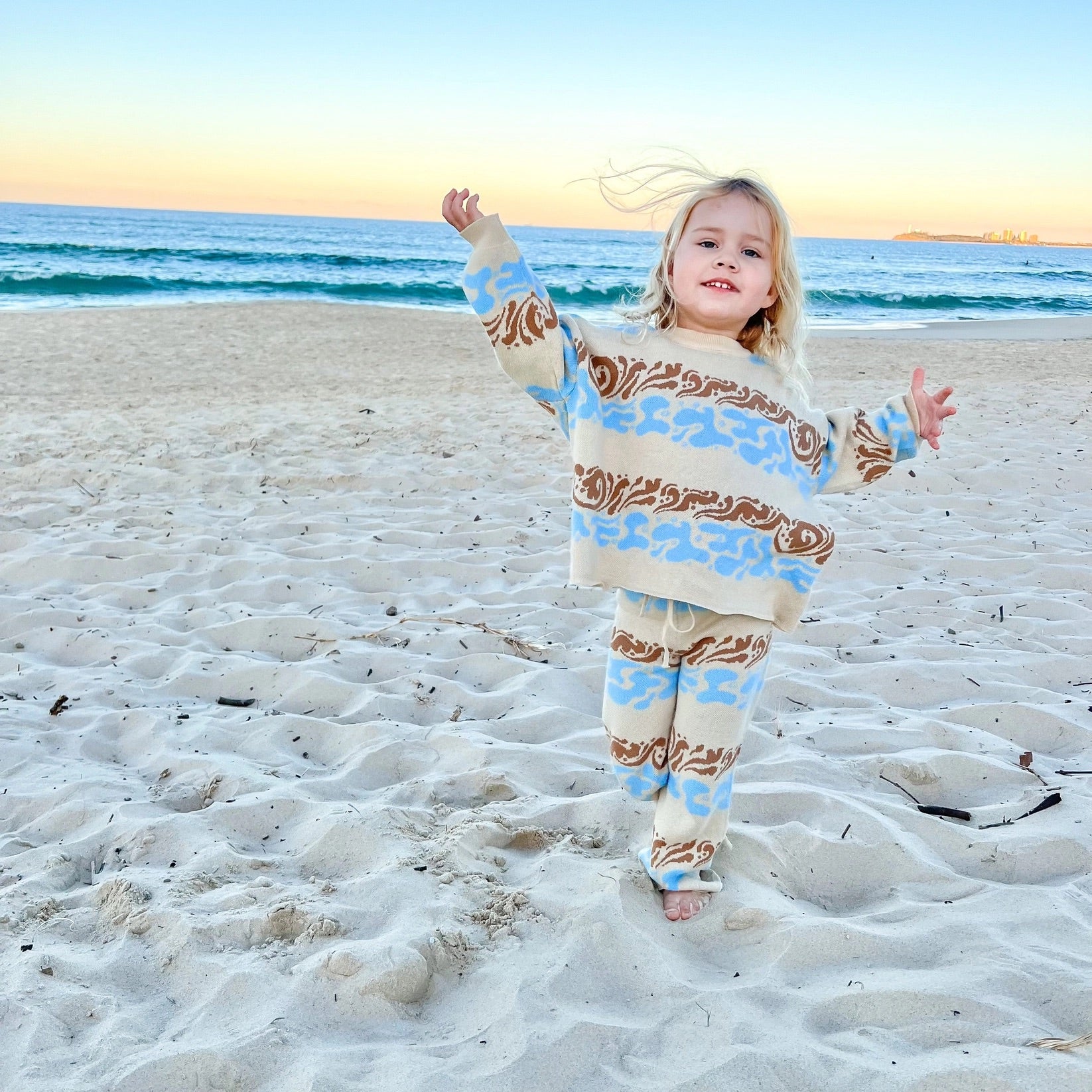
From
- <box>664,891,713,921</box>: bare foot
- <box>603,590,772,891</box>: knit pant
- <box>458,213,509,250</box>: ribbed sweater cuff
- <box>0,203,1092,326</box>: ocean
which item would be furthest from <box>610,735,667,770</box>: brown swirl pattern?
<box>0,203,1092,326</box>: ocean

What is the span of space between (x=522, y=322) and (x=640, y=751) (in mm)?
974

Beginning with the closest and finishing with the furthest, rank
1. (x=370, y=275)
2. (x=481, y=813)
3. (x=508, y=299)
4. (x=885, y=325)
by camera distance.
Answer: (x=508, y=299) < (x=481, y=813) < (x=885, y=325) < (x=370, y=275)

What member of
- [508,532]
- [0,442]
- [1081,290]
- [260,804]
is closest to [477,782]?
[260,804]

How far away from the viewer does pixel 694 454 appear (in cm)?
200

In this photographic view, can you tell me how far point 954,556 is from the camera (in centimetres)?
455

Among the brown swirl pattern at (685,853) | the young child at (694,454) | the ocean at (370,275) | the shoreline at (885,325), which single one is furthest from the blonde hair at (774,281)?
the shoreline at (885,325)

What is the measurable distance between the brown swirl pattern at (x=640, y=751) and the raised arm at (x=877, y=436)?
683 millimetres

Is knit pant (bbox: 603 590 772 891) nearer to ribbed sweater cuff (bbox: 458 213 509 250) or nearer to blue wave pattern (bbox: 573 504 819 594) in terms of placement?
blue wave pattern (bbox: 573 504 819 594)

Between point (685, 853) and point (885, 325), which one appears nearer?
point (685, 853)

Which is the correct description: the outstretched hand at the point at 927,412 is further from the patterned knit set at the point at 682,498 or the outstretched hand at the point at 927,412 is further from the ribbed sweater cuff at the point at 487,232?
the ribbed sweater cuff at the point at 487,232

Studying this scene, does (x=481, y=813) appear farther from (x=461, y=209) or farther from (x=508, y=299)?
(x=461, y=209)

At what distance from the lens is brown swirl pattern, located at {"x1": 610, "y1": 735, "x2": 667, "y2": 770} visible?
219cm

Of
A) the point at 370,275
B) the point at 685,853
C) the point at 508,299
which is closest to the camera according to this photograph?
the point at 508,299

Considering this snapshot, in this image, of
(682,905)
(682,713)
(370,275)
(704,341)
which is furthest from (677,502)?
(370,275)
